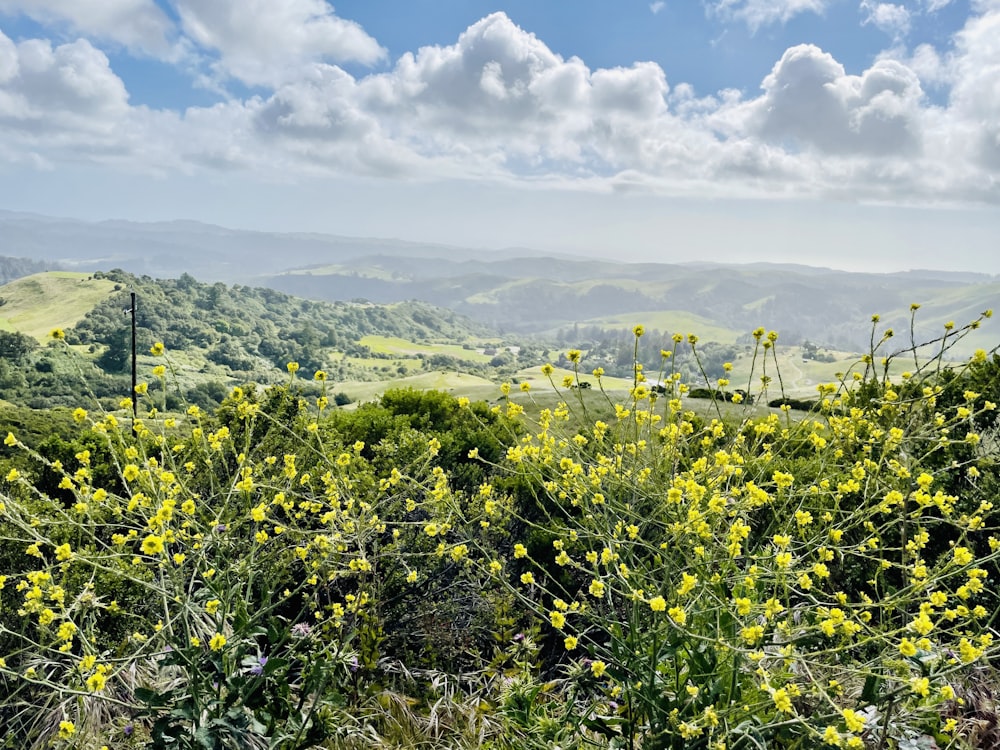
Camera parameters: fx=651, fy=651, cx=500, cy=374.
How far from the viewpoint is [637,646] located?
245 cm

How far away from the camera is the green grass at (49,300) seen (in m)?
144

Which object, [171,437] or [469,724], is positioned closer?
[469,724]

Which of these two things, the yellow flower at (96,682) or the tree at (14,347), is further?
the tree at (14,347)

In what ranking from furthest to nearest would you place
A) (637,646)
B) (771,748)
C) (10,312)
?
(10,312) → (771,748) → (637,646)

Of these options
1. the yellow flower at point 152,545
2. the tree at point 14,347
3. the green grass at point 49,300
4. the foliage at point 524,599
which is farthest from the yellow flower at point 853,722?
the green grass at point 49,300

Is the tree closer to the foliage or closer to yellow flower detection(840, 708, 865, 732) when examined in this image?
the foliage

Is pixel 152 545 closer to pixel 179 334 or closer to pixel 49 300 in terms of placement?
pixel 179 334

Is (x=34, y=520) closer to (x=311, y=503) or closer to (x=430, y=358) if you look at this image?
(x=311, y=503)

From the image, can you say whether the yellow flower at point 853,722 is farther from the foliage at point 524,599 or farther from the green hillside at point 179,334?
the green hillside at point 179,334

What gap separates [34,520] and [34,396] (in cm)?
8653

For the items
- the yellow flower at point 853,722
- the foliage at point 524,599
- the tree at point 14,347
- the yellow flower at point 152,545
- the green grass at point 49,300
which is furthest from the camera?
the green grass at point 49,300

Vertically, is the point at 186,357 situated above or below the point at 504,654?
below

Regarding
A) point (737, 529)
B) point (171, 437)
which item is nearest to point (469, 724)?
point (737, 529)

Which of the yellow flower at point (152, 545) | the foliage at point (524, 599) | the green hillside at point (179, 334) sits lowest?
the green hillside at point (179, 334)
